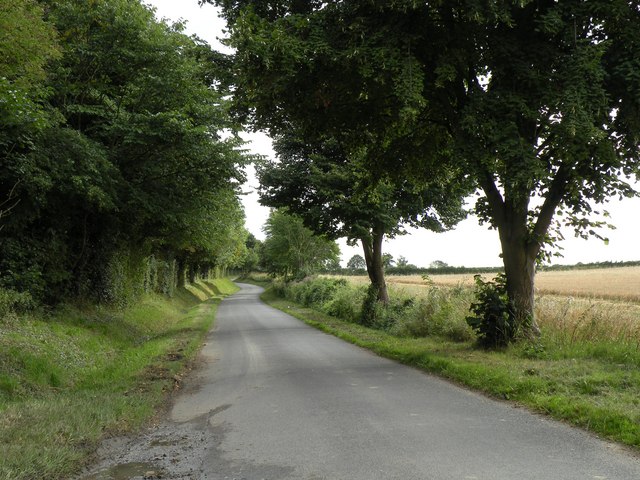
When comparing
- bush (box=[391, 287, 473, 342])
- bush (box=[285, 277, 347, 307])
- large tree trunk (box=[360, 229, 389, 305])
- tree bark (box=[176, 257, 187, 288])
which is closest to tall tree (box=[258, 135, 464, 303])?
large tree trunk (box=[360, 229, 389, 305])

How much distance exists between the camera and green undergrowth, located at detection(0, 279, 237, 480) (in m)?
5.15

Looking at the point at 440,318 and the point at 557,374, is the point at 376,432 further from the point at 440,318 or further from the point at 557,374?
the point at 440,318

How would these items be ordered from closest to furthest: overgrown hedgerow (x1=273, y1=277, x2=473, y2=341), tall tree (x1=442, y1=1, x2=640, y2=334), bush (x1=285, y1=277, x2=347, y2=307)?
tall tree (x1=442, y1=1, x2=640, y2=334)
overgrown hedgerow (x1=273, y1=277, x2=473, y2=341)
bush (x1=285, y1=277, x2=347, y2=307)

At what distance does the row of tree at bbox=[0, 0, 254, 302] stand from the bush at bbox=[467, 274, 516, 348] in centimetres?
784

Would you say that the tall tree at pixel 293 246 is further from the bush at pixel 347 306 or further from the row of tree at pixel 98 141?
the row of tree at pixel 98 141

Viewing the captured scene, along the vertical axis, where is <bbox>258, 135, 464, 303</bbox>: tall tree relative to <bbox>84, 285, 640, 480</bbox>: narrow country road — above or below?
above

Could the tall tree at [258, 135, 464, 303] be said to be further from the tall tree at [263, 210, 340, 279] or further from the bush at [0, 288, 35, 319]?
the tall tree at [263, 210, 340, 279]

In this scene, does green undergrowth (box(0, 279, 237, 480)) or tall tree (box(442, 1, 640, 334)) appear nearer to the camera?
green undergrowth (box(0, 279, 237, 480))

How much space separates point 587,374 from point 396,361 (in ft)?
14.4

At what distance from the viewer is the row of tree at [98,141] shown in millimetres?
11219

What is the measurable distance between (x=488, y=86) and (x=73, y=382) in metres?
10.2

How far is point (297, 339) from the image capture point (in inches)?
648

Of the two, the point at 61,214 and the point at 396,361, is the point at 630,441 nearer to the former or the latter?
the point at 396,361

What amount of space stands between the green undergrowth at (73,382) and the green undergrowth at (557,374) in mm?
5109
